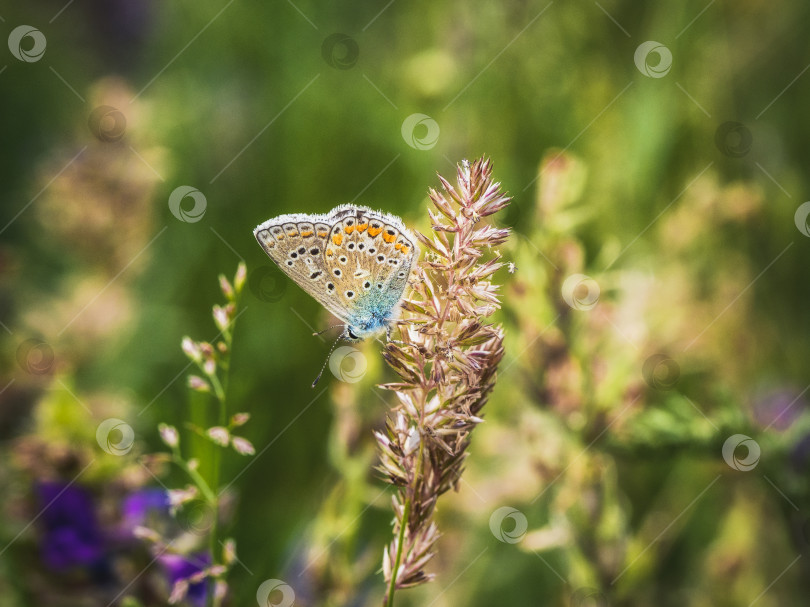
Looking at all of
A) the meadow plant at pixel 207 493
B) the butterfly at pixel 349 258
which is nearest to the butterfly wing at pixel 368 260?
the butterfly at pixel 349 258

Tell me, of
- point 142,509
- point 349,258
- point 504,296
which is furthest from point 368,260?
point 142,509

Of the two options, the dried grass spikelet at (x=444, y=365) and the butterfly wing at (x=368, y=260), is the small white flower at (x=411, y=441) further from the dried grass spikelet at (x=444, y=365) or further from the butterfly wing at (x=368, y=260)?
the butterfly wing at (x=368, y=260)

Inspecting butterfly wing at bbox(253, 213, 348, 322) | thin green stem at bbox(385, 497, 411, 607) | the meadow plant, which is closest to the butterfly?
butterfly wing at bbox(253, 213, 348, 322)

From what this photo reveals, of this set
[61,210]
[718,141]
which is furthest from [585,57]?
[61,210]

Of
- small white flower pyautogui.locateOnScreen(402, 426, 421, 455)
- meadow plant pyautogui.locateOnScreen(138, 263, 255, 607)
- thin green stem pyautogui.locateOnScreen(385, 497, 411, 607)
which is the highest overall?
small white flower pyautogui.locateOnScreen(402, 426, 421, 455)

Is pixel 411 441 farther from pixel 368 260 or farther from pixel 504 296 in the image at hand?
pixel 504 296

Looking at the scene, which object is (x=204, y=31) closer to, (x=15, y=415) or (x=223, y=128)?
(x=223, y=128)

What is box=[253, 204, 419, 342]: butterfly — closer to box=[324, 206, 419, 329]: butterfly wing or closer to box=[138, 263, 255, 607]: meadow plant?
box=[324, 206, 419, 329]: butterfly wing
